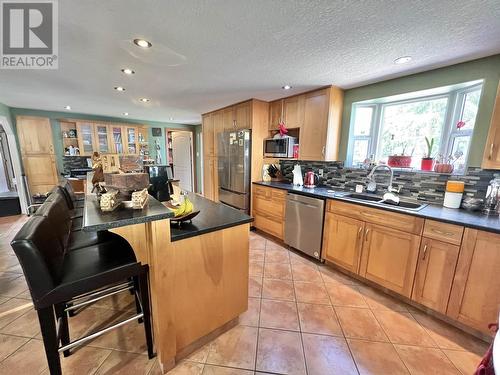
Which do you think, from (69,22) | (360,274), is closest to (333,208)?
(360,274)

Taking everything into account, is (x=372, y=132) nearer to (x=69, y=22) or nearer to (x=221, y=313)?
(x=221, y=313)

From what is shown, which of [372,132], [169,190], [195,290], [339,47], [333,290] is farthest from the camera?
[372,132]

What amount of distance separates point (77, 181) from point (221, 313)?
4.65 meters

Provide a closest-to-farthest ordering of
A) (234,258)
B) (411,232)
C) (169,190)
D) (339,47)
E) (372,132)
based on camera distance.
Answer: (234,258) → (339,47) → (411,232) → (169,190) → (372,132)

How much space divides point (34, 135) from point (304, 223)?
581 centimetres

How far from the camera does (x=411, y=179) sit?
2.32m

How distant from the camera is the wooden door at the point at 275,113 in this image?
3320mm

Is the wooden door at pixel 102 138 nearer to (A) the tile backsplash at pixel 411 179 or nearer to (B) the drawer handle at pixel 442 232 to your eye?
(A) the tile backsplash at pixel 411 179

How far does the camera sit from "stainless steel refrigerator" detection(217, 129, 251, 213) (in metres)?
3.40

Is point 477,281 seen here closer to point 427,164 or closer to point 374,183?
point 427,164

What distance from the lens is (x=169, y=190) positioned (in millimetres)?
2400

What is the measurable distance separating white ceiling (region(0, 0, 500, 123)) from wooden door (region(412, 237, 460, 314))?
63.2 inches

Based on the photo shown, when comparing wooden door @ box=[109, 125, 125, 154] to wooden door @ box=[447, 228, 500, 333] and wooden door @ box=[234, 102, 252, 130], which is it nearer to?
wooden door @ box=[234, 102, 252, 130]

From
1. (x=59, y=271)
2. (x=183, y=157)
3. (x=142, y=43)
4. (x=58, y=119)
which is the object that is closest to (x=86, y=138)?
(x=58, y=119)
